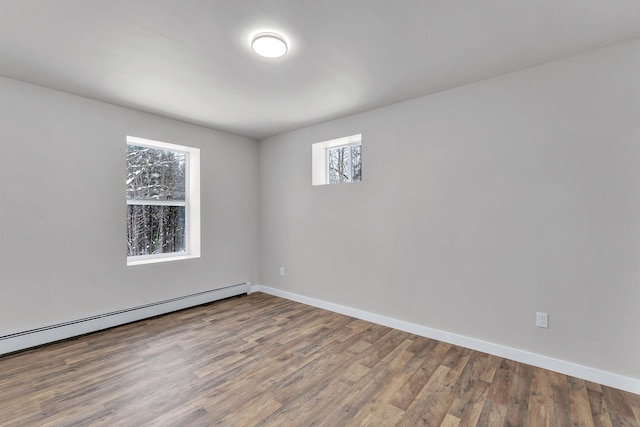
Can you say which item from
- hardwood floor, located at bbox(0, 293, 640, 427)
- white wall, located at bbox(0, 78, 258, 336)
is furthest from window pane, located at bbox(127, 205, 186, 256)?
hardwood floor, located at bbox(0, 293, 640, 427)

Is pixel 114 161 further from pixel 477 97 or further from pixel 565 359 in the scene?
pixel 565 359

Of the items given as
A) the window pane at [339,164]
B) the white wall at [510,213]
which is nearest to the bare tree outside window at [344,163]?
the window pane at [339,164]

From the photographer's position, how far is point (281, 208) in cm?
434

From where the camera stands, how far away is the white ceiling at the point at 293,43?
1695mm

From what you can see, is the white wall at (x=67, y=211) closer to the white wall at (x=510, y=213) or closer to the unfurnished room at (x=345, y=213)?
the unfurnished room at (x=345, y=213)

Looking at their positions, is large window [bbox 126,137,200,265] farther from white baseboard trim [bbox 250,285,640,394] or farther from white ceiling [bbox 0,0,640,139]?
white baseboard trim [bbox 250,285,640,394]

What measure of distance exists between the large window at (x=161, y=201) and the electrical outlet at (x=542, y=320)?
3.86 metres

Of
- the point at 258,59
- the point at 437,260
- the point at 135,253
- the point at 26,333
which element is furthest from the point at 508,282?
the point at 26,333

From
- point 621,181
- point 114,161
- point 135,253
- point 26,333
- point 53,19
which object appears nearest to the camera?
point 53,19

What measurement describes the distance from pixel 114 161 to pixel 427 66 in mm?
3355

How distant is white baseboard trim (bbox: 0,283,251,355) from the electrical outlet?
3.70 m

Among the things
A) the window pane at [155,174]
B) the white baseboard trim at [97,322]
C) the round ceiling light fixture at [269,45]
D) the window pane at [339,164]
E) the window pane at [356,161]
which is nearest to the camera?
the round ceiling light fixture at [269,45]

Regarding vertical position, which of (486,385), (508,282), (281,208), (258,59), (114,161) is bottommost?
(486,385)

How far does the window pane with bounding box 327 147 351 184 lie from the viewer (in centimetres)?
378
